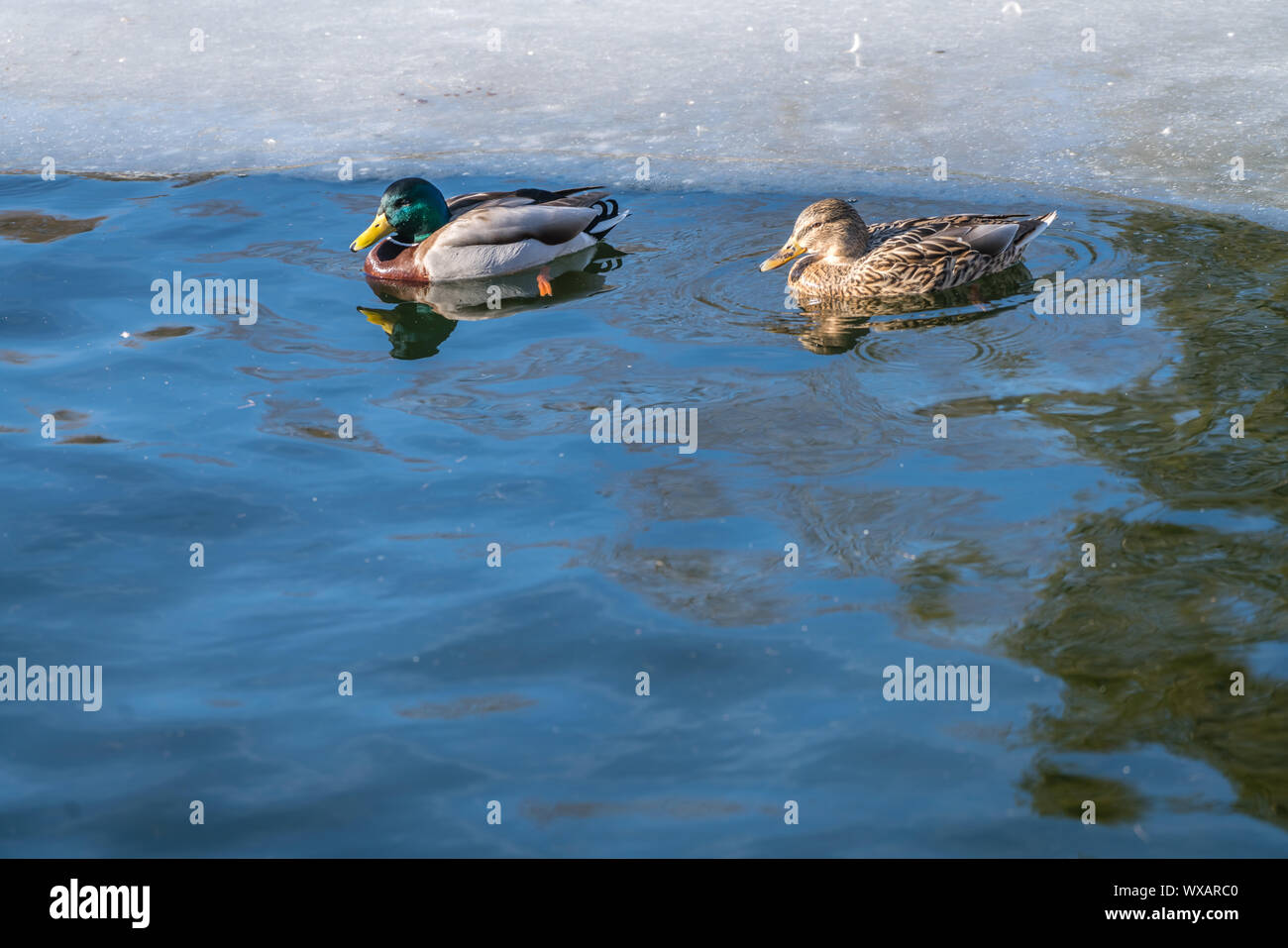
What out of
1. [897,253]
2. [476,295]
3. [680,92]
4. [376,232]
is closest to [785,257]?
[897,253]

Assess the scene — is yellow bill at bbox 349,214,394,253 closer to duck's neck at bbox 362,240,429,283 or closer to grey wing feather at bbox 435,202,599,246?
duck's neck at bbox 362,240,429,283

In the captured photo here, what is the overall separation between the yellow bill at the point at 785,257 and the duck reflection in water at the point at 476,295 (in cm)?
87

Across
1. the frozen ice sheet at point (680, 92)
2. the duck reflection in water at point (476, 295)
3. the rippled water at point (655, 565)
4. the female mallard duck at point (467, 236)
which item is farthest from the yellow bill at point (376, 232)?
the frozen ice sheet at point (680, 92)

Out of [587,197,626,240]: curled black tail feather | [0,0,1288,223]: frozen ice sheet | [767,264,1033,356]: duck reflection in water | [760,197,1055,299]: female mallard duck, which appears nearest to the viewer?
[767,264,1033,356]: duck reflection in water

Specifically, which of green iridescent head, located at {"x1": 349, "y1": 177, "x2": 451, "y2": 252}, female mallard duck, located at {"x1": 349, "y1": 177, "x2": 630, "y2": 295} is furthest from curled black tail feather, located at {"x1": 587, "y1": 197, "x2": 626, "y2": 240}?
green iridescent head, located at {"x1": 349, "y1": 177, "x2": 451, "y2": 252}

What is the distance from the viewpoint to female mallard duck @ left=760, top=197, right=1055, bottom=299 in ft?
24.1

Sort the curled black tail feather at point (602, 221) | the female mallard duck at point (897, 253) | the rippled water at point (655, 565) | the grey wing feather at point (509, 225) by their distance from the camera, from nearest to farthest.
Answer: the rippled water at point (655, 565), the female mallard duck at point (897, 253), the grey wing feather at point (509, 225), the curled black tail feather at point (602, 221)

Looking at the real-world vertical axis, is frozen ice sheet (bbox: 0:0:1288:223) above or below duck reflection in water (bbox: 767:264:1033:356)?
above

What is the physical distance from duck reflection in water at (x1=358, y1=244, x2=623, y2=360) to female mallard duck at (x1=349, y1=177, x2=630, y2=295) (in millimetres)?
56

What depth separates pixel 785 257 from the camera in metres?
7.56

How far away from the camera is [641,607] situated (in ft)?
15.9

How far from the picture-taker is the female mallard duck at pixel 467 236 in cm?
812

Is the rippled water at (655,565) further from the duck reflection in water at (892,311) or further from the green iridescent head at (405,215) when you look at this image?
the green iridescent head at (405,215)
